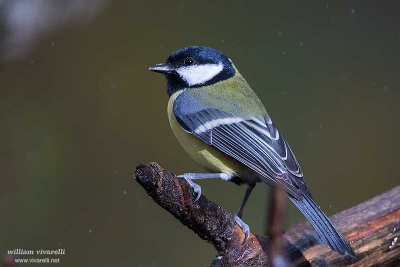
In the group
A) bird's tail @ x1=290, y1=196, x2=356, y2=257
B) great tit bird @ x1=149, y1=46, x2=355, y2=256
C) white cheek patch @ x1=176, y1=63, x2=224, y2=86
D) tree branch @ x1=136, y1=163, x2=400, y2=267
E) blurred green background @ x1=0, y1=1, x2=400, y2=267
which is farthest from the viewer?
blurred green background @ x1=0, y1=1, x2=400, y2=267

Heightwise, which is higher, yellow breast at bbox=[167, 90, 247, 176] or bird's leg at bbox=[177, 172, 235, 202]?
yellow breast at bbox=[167, 90, 247, 176]

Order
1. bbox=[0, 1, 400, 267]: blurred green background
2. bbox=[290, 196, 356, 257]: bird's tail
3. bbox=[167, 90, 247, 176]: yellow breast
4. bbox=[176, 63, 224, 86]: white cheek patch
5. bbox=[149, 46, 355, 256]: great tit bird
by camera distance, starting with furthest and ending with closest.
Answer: bbox=[0, 1, 400, 267]: blurred green background, bbox=[176, 63, 224, 86]: white cheek patch, bbox=[167, 90, 247, 176]: yellow breast, bbox=[149, 46, 355, 256]: great tit bird, bbox=[290, 196, 356, 257]: bird's tail

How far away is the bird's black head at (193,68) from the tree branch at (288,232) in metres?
0.63

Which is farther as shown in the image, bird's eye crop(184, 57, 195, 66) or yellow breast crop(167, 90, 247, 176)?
bird's eye crop(184, 57, 195, 66)

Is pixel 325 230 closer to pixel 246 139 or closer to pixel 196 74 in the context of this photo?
pixel 246 139

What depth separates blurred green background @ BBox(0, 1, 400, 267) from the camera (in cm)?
377

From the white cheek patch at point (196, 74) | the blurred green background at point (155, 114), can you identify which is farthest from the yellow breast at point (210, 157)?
the blurred green background at point (155, 114)

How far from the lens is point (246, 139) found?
2.39 metres

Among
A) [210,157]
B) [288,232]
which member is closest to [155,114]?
[210,157]

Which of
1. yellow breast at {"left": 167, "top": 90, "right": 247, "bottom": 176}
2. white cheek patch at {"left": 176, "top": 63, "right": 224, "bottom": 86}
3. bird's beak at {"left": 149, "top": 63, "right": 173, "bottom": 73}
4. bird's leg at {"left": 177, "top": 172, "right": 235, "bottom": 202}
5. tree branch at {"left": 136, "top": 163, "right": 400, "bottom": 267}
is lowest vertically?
tree branch at {"left": 136, "top": 163, "right": 400, "bottom": 267}

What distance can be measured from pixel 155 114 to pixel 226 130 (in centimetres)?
167

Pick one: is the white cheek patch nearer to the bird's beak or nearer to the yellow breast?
the bird's beak

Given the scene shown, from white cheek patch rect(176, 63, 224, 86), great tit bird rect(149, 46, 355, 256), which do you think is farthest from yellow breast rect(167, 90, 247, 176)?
white cheek patch rect(176, 63, 224, 86)

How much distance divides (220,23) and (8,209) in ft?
5.34
